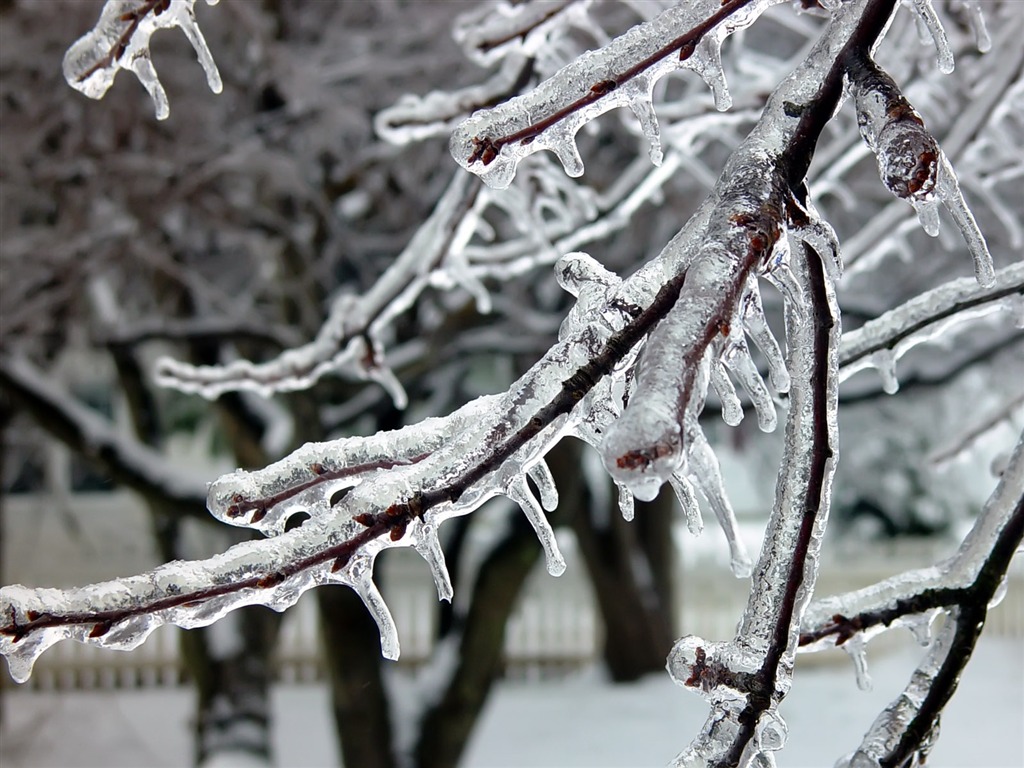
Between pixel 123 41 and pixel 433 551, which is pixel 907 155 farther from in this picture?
pixel 123 41

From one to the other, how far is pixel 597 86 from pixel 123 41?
2.45ft

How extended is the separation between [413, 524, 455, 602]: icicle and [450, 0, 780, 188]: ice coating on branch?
36cm

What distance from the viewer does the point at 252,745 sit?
577cm

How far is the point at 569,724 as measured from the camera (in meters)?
8.52

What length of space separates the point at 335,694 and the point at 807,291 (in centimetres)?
530

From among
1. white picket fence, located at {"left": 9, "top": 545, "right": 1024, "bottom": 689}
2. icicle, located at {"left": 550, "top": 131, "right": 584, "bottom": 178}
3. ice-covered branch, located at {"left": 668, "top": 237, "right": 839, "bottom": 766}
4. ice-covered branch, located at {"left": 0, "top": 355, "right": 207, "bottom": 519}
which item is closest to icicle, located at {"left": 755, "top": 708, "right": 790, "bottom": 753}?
ice-covered branch, located at {"left": 668, "top": 237, "right": 839, "bottom": 766}

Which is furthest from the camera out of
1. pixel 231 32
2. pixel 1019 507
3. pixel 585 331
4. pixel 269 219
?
pixel 269 219

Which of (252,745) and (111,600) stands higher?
(252,745)

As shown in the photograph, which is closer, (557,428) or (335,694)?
(557,428)

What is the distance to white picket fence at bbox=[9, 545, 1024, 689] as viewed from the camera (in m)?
9.80

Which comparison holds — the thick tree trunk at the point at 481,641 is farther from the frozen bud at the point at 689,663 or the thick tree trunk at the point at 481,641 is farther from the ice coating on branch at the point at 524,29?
the frozen bud at the point at 689,663

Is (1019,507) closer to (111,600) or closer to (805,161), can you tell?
(805,161)

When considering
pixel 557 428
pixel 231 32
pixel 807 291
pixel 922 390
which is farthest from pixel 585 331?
pixel 922 390

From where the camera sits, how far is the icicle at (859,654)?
1378 millimetres
